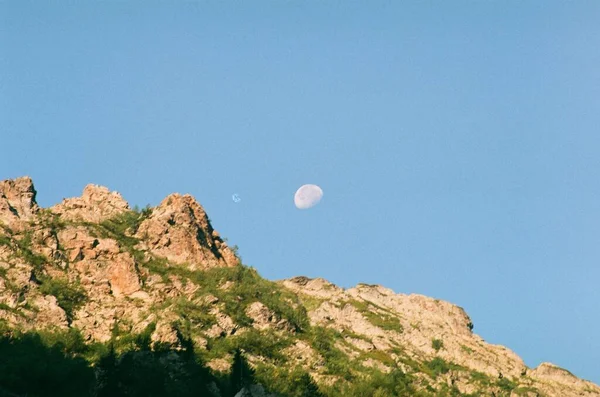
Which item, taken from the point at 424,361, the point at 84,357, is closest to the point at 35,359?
the point at 84,357

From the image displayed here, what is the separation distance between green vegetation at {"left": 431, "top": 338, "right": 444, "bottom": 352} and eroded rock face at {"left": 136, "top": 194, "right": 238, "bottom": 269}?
65253 mm

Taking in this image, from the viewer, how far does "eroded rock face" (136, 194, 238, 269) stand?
17275 cm

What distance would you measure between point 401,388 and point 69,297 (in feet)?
267

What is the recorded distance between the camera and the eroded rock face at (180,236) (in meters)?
173

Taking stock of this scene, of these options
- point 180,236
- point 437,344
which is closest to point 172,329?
point 180,236

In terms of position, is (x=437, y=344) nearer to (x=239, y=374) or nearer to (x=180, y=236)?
(x=239, y=374)

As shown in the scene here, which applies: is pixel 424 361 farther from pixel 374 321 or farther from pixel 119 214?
pixel 119 214

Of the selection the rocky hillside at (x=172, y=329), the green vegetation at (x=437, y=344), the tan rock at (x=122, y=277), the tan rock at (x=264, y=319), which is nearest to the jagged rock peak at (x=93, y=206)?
the rocky hillside at (x=172, y=329)

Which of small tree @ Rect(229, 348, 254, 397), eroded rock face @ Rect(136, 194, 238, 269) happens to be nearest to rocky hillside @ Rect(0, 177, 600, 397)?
small tree @ Rect(229, 348, 254, 397)

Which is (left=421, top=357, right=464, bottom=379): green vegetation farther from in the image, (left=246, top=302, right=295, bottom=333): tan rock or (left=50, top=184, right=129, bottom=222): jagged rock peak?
(left=50, top=184, right=129, bottom=222): jagged rock peak

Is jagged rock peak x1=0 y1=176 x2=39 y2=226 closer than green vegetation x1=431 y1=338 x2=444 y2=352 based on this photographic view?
Yes

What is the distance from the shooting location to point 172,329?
440 ft

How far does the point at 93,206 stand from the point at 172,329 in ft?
226

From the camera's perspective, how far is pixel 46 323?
134375 millimetres
